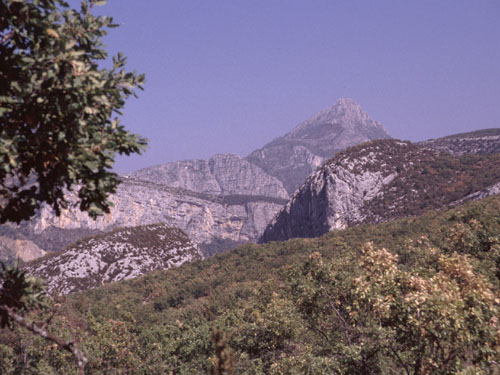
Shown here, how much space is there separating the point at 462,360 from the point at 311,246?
3785 inches

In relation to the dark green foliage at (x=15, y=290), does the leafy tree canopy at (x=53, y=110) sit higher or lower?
higher

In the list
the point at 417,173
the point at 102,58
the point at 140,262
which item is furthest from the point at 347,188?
the point at 102,58

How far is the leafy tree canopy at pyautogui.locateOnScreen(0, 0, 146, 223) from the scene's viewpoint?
6.39 m

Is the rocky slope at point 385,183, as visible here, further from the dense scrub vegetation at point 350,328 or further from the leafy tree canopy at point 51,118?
the leafy tree canopy at point 51,118

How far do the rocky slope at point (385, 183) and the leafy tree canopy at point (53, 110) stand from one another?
13765cm

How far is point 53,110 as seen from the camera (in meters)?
6.76

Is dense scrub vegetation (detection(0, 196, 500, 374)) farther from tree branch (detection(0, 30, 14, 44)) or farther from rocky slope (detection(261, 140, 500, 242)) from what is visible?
rocky slope (detection(261, 140, 500, 242))

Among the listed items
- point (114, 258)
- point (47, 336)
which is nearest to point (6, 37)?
point (47, 336)

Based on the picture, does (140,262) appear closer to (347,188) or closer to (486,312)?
(347,188)

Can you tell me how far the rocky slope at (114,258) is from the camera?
377ft

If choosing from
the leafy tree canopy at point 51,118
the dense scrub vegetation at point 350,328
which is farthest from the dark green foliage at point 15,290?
the dense scrub vegetation at point 350,328

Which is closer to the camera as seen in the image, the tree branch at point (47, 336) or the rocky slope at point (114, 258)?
the tree branch at point (47, 336)

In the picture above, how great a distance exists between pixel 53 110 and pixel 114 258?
137181 millimetres

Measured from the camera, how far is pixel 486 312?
1262 centimetres
